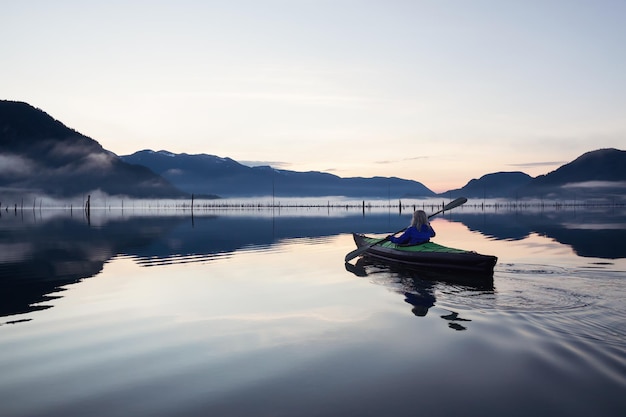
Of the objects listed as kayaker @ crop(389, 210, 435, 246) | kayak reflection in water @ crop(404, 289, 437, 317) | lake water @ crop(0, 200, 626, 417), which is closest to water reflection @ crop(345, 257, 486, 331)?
kayak reflection in water @ crop(404, 289, 437, 317)

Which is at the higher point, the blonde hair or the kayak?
the blonde hair

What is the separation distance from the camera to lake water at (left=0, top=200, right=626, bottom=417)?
694cm

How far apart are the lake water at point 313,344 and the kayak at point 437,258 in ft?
2.64

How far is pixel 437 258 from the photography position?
19.0m

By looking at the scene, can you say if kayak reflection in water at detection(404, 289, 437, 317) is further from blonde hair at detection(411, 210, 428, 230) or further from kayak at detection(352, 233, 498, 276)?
blonde hair at detection(411, 210, 428, 230)

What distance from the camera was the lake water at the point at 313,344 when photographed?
694 cm

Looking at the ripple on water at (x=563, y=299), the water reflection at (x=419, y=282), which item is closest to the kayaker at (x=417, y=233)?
the water reflection at (x=419, y=282)

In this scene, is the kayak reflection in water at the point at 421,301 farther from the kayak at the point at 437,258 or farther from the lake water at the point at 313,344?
the kayak at the point at 437,258

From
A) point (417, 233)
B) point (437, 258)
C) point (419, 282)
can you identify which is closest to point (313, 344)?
point (419, 282)

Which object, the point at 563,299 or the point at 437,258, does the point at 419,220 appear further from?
the point at 563,299

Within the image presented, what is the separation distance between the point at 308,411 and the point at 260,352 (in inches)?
117

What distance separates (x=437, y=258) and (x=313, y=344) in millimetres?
10403

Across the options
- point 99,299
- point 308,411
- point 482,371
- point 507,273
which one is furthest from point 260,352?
point 507,273

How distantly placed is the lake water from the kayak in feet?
2.64
